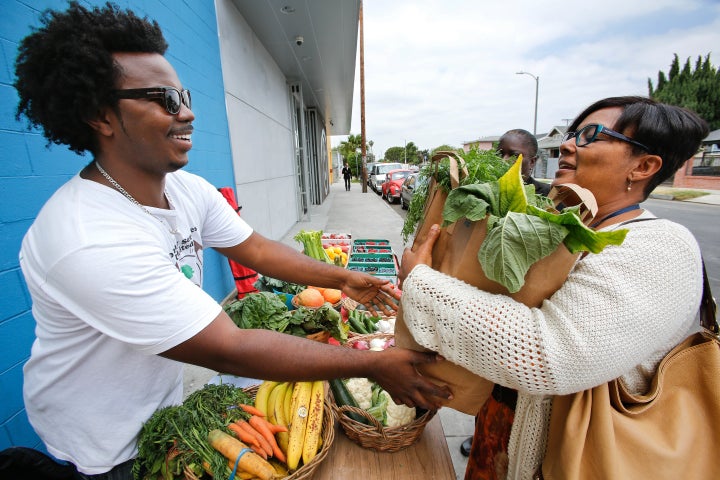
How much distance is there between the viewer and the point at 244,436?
1245 millimetres

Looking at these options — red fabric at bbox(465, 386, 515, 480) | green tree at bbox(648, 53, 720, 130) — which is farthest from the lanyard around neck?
green tree at bbox(648, 53, 720, 130)

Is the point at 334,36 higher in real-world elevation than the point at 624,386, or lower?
higher

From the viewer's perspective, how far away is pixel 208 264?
437 centimetres

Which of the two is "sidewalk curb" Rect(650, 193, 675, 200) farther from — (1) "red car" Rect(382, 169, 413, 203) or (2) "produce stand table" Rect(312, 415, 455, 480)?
(2) "produce stand table" Rect(312, 415, 455, 480)

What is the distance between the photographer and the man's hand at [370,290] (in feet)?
6.45

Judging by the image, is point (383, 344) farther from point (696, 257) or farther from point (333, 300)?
point (696, 257)

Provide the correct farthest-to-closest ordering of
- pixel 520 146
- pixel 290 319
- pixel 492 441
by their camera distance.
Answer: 1. pixel 520 146
2. pixel 290 319
3. pixel 492 441

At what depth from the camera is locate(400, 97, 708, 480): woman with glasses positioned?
2.98 feet

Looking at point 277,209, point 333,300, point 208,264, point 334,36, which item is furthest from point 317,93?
point 333,300

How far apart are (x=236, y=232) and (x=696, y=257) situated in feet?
6.62

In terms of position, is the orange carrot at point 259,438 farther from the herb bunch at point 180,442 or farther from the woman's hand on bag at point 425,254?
the woman's hand on bag at point 425,254

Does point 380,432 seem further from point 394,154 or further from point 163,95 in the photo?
point 394,154

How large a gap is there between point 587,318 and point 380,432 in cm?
99

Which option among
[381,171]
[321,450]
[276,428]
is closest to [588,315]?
[321,450]
